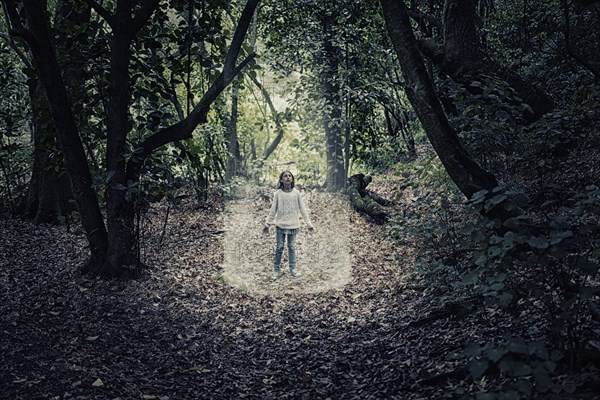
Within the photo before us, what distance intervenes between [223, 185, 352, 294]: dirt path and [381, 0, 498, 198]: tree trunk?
4309 millimetres

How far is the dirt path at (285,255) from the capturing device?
9680 millimetres

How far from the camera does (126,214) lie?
8352mm

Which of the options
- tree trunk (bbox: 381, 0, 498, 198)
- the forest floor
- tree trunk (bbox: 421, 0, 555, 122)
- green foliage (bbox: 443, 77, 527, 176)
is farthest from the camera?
tree trunk (bbox: 421, 0, 555, 122)

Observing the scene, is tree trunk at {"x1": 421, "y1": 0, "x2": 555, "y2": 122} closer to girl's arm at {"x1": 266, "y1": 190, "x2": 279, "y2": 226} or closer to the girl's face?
the girl's face

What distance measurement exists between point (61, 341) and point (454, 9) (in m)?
7.86

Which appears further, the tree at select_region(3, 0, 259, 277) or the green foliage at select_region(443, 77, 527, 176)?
the tree at select_region(3, 0, 259, 277)

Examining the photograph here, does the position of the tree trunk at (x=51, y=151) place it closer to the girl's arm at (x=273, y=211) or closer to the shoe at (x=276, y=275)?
the girl's arm at (x=273, y=211)

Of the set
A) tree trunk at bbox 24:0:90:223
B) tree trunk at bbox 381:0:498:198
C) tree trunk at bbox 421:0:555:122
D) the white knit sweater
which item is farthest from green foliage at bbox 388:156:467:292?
tree trunk at bbox 24:0:90:223

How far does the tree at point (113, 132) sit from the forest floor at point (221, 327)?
597mm

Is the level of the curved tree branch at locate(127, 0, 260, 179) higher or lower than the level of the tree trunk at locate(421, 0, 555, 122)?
lower

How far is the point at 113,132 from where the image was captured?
321 inches

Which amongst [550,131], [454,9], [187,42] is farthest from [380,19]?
[550,131]

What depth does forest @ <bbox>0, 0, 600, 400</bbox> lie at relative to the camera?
Answer: 425cm

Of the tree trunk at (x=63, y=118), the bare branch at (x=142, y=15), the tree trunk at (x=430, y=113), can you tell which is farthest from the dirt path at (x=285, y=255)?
the bare branch at (x=142, y=15)
